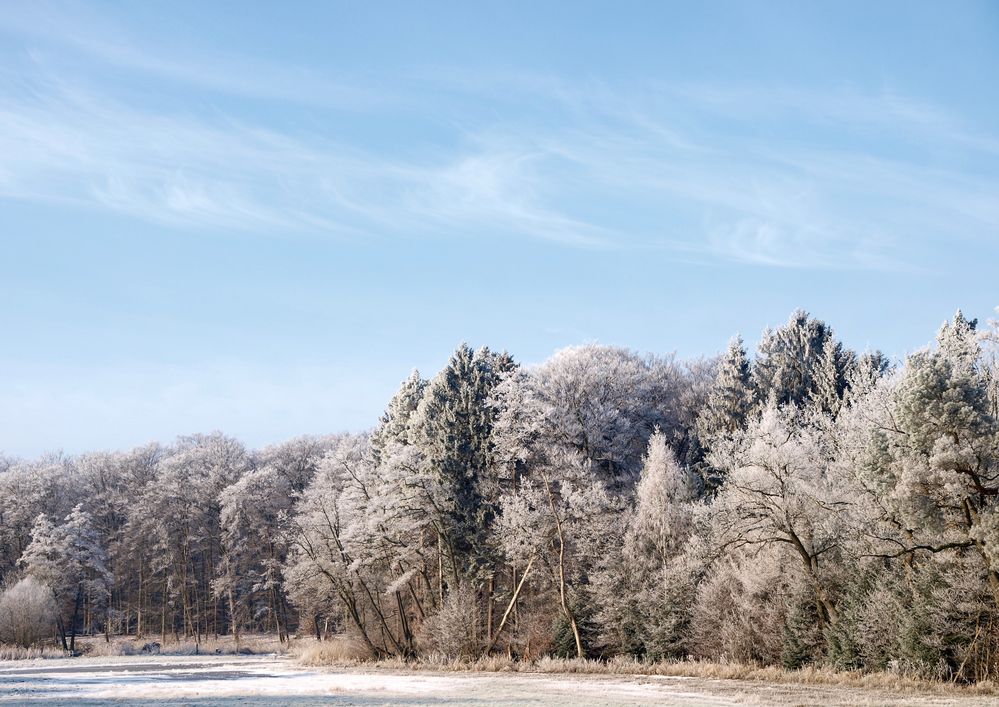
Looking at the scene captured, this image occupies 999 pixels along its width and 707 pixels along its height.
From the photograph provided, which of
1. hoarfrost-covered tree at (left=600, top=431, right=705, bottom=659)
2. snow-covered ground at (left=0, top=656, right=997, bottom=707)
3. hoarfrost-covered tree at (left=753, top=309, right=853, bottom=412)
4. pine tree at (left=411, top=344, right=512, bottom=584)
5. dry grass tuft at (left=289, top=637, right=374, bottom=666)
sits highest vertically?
hoarfrost-covered tree at (left=753, top=309, right=853, bottom=412)

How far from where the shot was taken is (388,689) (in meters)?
33.4

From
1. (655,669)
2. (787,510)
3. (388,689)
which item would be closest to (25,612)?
(388,689)

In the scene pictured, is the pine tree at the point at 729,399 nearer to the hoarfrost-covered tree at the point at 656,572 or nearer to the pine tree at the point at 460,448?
the hoarfrost-covered tree at the point at 656,572

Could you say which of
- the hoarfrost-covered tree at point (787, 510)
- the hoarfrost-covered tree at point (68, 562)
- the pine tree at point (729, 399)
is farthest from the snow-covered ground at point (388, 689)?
the pine tree at point (729, 399)

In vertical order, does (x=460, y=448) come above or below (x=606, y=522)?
above

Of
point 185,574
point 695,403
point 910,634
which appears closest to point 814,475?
point 910,634

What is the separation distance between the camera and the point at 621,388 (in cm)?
6288

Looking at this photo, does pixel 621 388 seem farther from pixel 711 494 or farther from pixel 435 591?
pixel 435 591

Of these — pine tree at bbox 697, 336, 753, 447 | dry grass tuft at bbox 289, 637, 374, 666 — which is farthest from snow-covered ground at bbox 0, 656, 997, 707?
pine tree at bbox 697, 336, 753, 447

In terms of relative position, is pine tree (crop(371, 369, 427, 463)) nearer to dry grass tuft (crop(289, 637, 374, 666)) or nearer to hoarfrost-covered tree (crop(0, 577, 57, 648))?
dry grass tuft (crop(289, 637, 374, 666))

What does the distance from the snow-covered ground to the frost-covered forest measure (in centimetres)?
529

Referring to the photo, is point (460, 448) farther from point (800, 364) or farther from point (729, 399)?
point (800, 364)

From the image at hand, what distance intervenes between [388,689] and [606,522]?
675 inches

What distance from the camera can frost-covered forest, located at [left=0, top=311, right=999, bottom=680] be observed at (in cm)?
3170
